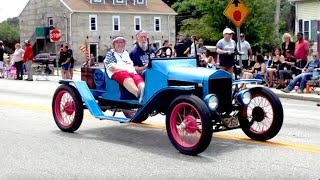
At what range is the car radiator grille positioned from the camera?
803 cm

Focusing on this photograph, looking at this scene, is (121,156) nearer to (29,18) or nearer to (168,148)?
(168,148)

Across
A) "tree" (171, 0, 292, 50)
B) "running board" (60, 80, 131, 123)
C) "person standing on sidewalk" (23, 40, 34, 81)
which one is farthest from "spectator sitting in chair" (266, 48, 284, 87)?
"tree" (171, 0, 292, 50)

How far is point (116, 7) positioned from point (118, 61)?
55453mm

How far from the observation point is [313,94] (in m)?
16.8

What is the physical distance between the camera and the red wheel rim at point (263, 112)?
8.43 metres

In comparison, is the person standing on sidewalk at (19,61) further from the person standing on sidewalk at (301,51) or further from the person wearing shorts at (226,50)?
the person wearing shorts at (226,50)

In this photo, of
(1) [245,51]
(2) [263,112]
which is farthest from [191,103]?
(1) [245,51]

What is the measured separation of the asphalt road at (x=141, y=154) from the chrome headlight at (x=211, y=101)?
662 millimetres

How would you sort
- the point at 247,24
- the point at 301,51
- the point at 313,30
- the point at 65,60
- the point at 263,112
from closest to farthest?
the point at 263,112 < the point at 301,51 < the point at 65,60 < the point at 313,30 < the point at 247,24

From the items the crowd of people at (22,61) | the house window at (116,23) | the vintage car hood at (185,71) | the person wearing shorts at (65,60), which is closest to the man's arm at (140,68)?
the vintage car hood at (185,71)

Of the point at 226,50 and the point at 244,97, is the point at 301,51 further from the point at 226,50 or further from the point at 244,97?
the point at 244,97

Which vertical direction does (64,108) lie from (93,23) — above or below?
below

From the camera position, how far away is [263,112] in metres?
8.45

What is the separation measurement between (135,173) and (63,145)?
2167 millimetres
